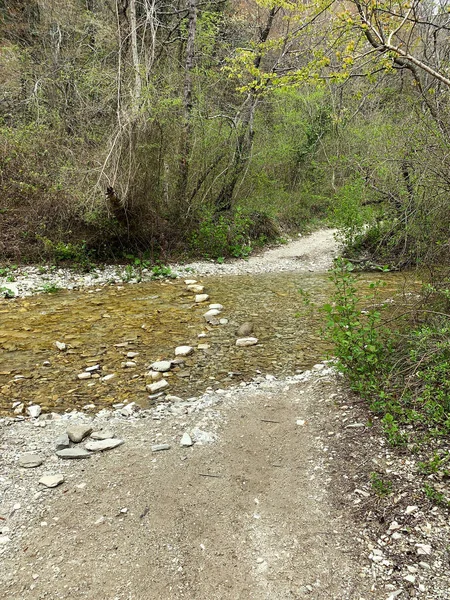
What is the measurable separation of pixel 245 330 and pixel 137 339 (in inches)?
64.1

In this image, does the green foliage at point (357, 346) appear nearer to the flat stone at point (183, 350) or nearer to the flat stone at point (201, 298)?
the flat stone at point (183, 350)

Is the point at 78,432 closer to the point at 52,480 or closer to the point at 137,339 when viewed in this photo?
the point at 52,480

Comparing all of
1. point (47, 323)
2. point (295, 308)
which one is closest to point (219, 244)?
point (295, 308)

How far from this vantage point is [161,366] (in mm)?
5066

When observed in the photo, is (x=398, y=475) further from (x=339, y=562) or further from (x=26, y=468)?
(x=26, y=468)

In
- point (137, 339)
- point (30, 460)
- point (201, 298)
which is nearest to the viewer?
point (30, 460)

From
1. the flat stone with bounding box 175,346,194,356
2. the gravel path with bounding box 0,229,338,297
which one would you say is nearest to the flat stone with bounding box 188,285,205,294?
the gravel path with bounding box 0,229,338,297

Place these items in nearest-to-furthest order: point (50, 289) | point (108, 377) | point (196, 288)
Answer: point (108, 377) → point (50, 289) → point (196, 288)

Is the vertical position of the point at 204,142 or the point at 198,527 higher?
the point at 204,142

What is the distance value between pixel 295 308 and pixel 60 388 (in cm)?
425

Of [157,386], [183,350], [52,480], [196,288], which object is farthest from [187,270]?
[52,480]

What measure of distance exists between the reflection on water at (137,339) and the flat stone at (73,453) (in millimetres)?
882

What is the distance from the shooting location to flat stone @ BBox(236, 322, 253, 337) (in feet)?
19.9

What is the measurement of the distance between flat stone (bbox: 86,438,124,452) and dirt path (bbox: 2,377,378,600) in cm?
7
